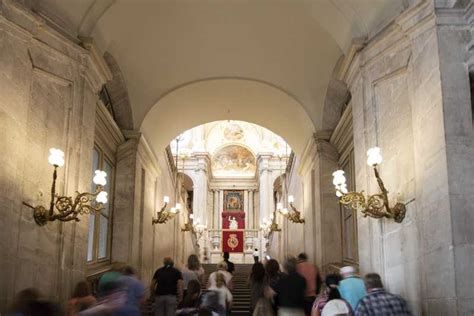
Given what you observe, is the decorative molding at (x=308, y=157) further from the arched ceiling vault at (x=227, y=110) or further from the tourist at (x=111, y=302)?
the tourist at (x=111, y=302)

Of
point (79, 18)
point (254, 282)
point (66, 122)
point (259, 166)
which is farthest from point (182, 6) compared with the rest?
point (259, 166)

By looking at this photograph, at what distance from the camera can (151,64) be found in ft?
44.9

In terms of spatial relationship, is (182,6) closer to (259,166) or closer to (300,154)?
(300,154)

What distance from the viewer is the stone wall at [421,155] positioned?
21.2 ft

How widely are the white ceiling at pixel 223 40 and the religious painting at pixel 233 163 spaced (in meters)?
25.3

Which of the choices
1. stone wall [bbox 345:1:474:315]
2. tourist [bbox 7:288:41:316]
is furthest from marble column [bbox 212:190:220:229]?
tourist [bbox 7:288:41:316]

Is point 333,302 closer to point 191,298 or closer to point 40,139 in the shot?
point 191,298

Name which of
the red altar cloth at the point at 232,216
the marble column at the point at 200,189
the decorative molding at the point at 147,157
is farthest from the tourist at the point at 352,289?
the red altar cloth at the point at 232,216

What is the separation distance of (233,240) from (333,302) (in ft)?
110

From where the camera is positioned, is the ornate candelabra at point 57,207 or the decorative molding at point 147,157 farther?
the decorative molding at point 147,157

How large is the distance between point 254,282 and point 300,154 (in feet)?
30.9

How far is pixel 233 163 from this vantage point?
42.3 meters

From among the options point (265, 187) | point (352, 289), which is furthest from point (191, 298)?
point (265, 187)

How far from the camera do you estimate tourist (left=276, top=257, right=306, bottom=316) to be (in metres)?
6.77
